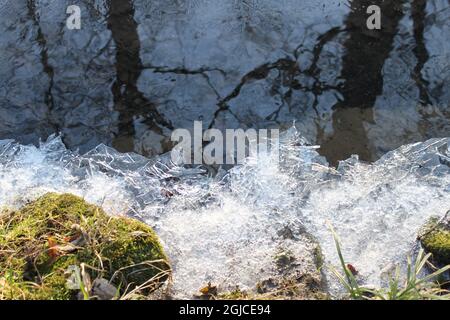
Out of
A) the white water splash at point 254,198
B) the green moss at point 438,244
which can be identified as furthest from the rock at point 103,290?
the green moss at point 438,244

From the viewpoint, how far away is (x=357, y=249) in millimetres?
2859

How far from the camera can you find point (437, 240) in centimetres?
266

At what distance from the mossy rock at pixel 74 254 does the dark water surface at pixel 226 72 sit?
1.13 meters

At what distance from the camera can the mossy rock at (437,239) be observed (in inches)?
103

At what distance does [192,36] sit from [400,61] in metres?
1.51

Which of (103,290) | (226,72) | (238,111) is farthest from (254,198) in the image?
(226,72)

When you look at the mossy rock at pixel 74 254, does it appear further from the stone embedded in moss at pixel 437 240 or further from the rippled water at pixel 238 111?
the stone embedded in moss at pixel 437 240

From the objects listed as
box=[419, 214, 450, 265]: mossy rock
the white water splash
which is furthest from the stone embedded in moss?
the white water splash

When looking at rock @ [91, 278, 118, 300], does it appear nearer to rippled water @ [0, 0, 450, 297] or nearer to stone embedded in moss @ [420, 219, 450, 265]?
rippled water @ [0, 0, 450, 297]

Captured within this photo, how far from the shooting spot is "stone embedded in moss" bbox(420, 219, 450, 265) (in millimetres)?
2611

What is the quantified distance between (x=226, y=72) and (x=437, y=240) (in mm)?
1986

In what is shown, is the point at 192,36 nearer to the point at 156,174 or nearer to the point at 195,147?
the point at 195,147
